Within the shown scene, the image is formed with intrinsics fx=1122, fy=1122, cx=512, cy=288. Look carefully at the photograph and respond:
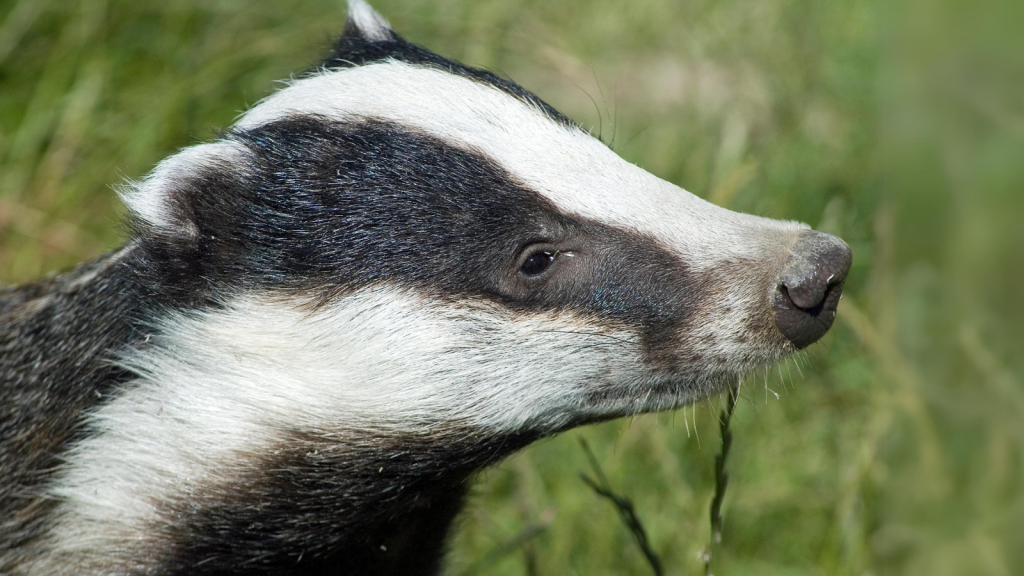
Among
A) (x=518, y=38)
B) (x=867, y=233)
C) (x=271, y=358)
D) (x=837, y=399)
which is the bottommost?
(x=837, y=399)

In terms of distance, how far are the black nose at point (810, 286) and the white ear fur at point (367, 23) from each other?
135 centimetres

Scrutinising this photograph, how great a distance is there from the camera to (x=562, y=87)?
232 inches

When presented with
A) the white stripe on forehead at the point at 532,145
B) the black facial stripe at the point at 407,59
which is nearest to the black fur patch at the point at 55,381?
the white stripe on forehead at the point at 532,145

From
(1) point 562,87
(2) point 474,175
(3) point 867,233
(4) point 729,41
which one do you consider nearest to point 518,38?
(1) point 562,87

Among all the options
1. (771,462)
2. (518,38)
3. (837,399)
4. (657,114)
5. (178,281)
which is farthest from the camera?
(657,114)

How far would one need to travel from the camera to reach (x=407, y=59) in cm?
283

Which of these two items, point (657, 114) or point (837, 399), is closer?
point (837, 399)

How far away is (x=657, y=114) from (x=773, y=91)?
2.00 ft

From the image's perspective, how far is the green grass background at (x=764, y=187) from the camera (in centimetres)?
356

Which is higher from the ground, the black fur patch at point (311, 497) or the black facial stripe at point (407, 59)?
the black facial stripe at point (407, 59)

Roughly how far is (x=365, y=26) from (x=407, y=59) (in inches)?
16.1

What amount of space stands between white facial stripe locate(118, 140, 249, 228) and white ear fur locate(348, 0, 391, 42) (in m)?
0.71

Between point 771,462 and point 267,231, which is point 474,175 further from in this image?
point 771,462

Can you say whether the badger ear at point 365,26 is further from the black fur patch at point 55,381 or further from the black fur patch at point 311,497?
the black fur patch at point 311,497
